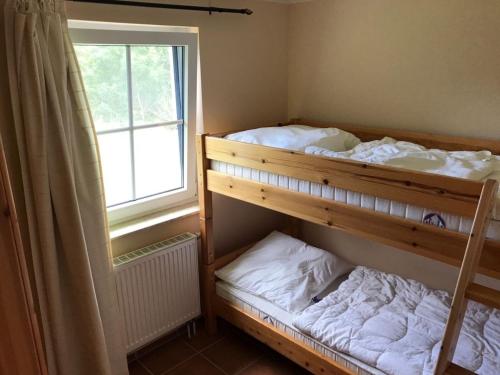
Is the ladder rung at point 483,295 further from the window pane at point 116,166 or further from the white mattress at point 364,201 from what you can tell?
the window pane at point 116,166

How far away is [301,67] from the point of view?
109 inches

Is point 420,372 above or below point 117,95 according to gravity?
below

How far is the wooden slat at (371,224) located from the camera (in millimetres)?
1412

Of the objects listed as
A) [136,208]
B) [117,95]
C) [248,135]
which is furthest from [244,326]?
[117,95]

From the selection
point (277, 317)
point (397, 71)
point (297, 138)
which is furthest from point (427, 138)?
point (277, 317)

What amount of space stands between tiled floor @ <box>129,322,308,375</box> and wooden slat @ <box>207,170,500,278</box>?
932 mm

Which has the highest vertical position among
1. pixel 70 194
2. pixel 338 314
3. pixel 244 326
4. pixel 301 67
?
pixel 301 67

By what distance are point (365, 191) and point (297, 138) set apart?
1.82 ft

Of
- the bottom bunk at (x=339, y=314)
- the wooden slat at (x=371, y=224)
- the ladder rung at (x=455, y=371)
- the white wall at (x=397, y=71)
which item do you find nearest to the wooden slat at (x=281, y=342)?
the bottom bunk at (x=339, y=314)

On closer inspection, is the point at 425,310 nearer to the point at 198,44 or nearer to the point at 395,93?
the point at 395,93

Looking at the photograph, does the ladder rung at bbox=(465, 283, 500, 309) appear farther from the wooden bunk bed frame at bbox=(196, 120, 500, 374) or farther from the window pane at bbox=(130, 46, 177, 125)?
the window pane at bbox=(130, 46, 177, 125)

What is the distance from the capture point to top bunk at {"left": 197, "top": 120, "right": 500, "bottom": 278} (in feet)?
4.57

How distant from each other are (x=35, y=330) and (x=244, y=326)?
1.41m

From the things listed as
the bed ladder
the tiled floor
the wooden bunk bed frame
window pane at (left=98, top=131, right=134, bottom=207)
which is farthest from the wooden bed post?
the bed ladder
